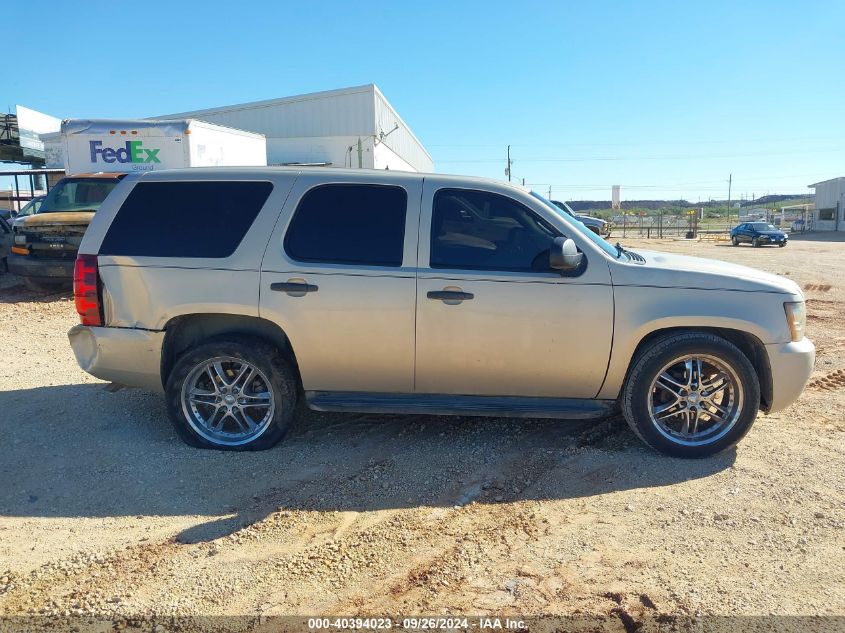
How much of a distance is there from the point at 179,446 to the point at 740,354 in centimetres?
394

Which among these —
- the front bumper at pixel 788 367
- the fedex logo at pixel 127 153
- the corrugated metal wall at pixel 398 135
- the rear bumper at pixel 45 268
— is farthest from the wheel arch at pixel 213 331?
the corrugated metal wall at pixel 398 135

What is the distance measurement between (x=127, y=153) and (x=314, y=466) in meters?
10.7

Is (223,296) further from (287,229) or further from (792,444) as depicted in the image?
(792,444)

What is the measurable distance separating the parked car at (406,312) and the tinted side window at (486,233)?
0.01 meters

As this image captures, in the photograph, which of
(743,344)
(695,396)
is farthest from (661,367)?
(743,344)

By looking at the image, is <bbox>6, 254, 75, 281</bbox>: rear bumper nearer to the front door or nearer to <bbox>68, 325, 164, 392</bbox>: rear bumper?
<bbox>68, 325, 164, 392</bbox>: rear bumper

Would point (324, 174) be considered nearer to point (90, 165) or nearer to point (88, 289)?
point (88, 289)

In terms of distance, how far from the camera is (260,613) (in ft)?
9.16

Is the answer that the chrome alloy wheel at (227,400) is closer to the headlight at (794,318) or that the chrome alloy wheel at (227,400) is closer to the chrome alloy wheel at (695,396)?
the chrome alloy wheel at (695,396)

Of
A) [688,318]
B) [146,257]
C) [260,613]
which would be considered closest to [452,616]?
[260,613]

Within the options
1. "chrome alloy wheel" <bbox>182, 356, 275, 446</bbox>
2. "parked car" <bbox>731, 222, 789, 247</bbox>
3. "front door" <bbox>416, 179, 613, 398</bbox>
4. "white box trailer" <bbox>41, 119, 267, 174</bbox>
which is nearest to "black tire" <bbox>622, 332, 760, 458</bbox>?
"front door" <bbox>416, 179, 613, 398</bbox>

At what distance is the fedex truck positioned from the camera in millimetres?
10594

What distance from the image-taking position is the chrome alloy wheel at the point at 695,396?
4309mm

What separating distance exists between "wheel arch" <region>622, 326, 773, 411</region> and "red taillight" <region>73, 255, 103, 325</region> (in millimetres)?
3703
